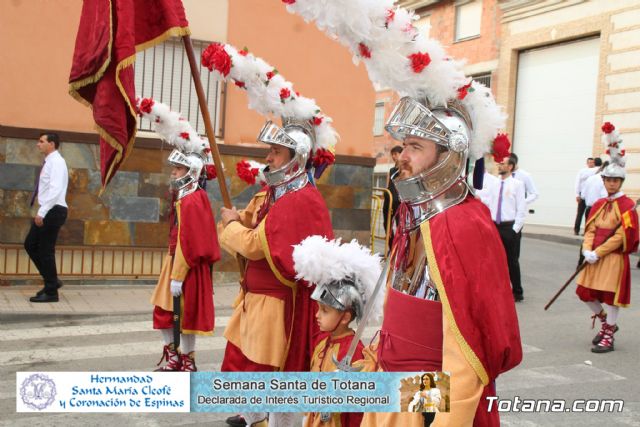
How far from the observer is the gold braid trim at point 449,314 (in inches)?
99.2

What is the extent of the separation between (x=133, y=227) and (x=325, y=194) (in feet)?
10.4

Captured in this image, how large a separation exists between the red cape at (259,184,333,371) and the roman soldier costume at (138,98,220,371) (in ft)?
5.51

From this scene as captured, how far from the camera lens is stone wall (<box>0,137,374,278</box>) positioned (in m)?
10.2

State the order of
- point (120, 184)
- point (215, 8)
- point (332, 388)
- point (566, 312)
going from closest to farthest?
→ 1. point (332, 388)
2. point (566, 312)
3. point (120, 184)
4. point (215, 8)

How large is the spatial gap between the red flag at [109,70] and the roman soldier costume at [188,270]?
2.18 m

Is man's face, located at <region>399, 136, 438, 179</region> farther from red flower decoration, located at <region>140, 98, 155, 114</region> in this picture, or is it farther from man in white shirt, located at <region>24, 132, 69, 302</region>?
man in white shirt, located at <region>24, 132, 69, 302</region>

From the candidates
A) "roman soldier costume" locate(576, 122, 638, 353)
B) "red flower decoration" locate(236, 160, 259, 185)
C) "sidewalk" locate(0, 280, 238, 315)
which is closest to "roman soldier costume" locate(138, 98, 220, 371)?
"red flower decoration" locate(236, 160, 259, 185)

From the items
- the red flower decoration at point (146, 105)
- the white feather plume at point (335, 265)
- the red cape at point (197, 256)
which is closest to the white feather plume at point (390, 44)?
the white feather plume at point (335, 265)

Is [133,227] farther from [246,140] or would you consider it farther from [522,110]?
[522,110]

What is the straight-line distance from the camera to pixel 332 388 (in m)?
2.68

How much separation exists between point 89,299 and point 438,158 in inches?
311

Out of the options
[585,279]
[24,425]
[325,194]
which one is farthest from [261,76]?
[325,194]

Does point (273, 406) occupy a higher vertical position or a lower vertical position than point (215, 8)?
lower

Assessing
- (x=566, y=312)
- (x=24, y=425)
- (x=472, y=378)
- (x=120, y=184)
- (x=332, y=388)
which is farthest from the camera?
(x=120, y=184)
